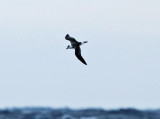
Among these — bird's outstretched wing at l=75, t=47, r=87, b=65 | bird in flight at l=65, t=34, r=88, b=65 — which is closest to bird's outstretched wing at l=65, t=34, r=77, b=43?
bird in flight at l=65, t=34, r=88, b=65

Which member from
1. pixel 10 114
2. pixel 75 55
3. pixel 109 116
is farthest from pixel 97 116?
pixel 75 55

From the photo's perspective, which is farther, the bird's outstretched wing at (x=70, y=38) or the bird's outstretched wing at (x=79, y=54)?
the bird's outstretched wing at (x=79, y=54)

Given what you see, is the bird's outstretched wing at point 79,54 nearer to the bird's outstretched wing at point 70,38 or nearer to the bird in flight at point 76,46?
the bird in flight at point 76,46

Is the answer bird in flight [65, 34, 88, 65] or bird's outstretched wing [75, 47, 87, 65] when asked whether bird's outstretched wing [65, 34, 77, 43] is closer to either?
bird in flight [65, 34, 88, 65]

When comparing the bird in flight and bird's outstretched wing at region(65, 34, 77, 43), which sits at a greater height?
bird's outstretched wing at region(65, 34, 77, 43)

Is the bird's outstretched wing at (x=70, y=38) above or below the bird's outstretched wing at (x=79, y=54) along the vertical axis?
above

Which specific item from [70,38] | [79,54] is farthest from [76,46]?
[79,54]

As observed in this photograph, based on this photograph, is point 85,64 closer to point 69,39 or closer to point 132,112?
point 69,39

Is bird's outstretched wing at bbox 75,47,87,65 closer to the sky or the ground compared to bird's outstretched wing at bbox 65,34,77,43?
closer to the ground

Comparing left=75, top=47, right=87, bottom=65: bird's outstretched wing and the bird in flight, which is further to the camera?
left=75, top=47, right=87, bottom=65: bird's outstretched wing

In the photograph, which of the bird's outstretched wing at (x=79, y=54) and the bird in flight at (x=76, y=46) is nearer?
the bird in flight at (x=76, y=46)

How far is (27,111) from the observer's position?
238 feet

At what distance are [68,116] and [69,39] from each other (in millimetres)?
29850

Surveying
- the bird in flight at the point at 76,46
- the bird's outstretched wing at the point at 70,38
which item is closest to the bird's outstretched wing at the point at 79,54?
the bird in flight at the point at 76,46
